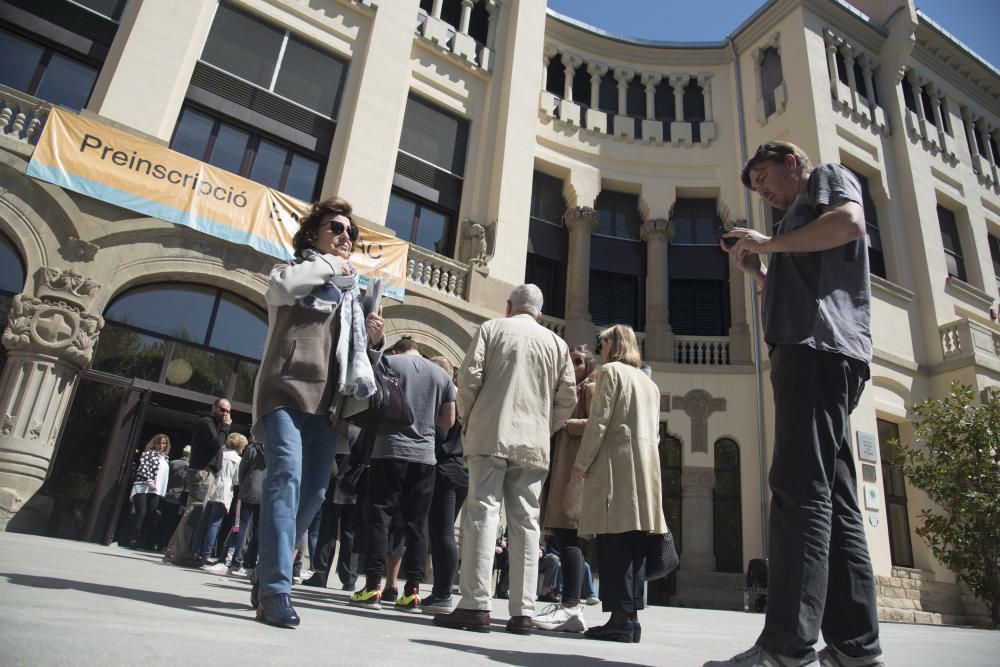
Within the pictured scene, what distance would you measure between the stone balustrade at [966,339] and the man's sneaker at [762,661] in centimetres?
1572

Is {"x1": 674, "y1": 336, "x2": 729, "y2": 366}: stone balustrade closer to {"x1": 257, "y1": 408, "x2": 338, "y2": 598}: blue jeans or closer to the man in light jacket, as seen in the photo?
the man in light jacket

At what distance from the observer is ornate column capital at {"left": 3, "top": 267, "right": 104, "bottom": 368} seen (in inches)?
317

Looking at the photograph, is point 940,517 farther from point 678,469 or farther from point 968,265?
point 968,265

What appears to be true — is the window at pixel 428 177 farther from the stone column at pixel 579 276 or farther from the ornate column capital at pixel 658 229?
the ornate column capital at pixel 658 229

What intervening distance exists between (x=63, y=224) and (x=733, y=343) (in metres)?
13.7

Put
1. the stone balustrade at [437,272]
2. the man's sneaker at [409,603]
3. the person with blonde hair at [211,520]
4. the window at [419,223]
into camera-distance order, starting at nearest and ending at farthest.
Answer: the man's sneaker at [409,603] < the person with blonde hair at [211,520] < the stone balustrade at [437,272] < the window at [419,223]

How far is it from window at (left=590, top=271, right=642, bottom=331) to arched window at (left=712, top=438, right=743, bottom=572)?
3816mm

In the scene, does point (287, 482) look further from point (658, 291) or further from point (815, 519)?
point (658, 291)

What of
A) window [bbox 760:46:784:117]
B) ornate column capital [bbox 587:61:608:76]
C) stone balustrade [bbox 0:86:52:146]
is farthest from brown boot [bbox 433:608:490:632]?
ornate column capital [bbox 587:61:608:76]

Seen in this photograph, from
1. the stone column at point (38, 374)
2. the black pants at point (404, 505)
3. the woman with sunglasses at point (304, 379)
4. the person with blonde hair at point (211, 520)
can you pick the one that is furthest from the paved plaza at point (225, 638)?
the stone column at point (38, 374)

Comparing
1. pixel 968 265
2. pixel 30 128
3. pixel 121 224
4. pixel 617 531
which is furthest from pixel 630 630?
pixel 968 265

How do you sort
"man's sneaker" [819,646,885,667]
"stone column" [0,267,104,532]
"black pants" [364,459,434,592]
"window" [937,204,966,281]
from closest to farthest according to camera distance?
"man's sneaker" [819,646,885,667]
"black pants" [364,459,434,592]
"stone column" [0,267,104,532]
"window" [937,204,966,281]

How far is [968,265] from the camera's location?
17828mm

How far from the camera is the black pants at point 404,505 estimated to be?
4.44 meters
